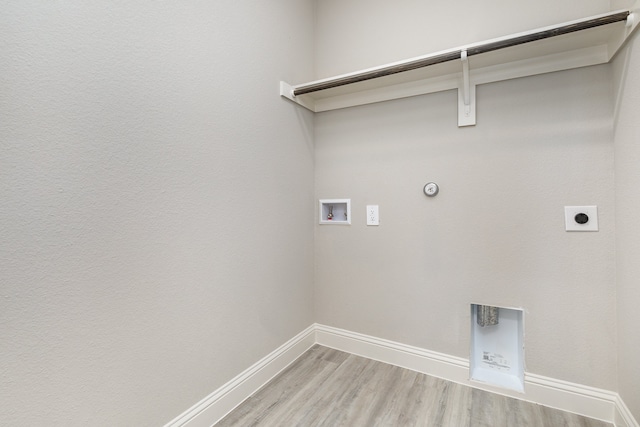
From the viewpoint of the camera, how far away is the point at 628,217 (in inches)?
50.3

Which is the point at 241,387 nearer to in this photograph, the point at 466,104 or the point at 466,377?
the point at 466,377

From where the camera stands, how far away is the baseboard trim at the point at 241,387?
4.40 ft

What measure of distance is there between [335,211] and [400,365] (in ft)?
3.85

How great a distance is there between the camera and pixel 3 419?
0.81 meters

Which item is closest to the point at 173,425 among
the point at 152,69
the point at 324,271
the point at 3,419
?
the point at 3,419

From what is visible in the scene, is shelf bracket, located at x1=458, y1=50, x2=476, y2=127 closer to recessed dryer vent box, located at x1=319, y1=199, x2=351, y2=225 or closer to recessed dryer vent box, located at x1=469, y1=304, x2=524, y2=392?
recessed dryer vent box, located at x1=319, y1=199, x2=351, y2=225

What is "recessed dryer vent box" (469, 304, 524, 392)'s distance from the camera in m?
1.68

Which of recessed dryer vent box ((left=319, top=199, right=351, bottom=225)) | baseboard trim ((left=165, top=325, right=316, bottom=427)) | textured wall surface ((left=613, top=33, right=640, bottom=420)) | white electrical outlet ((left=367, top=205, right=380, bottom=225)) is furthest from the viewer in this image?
recessed dryer vent box ((left=319, top=199, right=351, bottom=225))

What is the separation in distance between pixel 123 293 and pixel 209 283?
1.27ft

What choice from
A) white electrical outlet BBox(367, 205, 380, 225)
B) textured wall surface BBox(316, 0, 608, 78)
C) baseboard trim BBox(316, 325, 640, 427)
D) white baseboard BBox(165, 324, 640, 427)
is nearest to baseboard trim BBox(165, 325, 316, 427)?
white baseboard BBox(165, 324, 640, 427)

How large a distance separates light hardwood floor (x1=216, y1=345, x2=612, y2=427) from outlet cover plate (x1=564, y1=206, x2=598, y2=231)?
0.98m

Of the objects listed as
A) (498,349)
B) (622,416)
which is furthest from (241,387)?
(622,416)

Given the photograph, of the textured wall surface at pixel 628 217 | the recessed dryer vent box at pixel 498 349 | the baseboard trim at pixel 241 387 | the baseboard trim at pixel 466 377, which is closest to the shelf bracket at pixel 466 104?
the textured wall surface at pixel 628 217

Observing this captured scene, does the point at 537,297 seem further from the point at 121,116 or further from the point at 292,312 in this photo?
the point at 121,116
